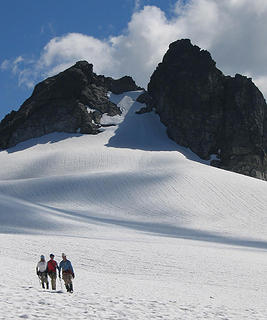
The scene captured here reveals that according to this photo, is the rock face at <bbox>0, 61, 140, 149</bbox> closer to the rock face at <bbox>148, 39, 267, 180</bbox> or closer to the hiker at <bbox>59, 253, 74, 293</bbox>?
the rock face at <bbox>148, 39, 267, 180</bbox>

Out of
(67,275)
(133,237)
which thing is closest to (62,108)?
(133,237)

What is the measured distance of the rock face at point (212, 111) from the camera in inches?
3204

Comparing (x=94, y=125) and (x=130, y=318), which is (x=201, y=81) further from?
(x=130, y=318)

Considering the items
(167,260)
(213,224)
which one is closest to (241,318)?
(167,260)

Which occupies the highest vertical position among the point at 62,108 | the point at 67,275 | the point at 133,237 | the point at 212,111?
the point at 62,108

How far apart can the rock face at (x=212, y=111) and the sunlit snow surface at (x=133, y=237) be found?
17.1 metres

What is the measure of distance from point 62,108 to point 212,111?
107 feet

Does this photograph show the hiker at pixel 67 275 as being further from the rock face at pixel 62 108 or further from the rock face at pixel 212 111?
the rock face at pixel 62 108

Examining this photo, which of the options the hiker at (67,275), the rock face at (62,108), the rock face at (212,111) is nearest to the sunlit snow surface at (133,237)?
the hiker at (67,275)

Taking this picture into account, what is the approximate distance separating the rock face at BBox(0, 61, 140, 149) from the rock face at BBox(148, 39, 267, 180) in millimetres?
14465

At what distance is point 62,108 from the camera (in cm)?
9100

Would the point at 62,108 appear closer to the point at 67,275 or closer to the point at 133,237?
the point at 133,237

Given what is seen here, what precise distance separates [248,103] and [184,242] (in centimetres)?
6576

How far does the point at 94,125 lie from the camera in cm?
8931
